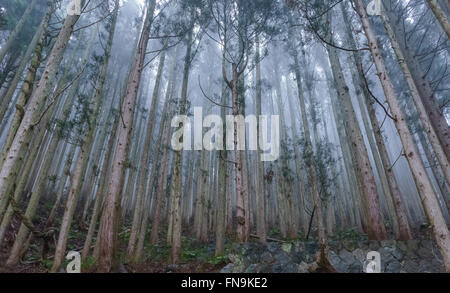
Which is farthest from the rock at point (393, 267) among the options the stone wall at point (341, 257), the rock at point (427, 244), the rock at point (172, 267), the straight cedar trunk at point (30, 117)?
the straight cedar trunk at point (30, 117)

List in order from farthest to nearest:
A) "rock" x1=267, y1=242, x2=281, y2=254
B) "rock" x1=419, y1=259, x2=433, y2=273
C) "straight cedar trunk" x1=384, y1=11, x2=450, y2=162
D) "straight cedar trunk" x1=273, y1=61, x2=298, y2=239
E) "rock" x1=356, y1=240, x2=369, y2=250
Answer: "straight cedar trunk" x1=273, y1=61, x2=298, y2=239
"rock" x1=267, y1=242, x2=281, y2=254
"rock" x1=356, y1=240, x2=369, y2=250
"straight cedar trunk" x1=384, y1=11, x2=450, y2=162
"rock" x1=419, y1=259, x2=433, y2=273

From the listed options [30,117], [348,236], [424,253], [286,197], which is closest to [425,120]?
[424,253]

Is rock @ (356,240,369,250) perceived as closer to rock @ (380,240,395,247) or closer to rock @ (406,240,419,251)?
rock @ (380,240,395,247)

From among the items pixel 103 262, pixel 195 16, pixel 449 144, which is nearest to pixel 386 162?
pixel 449 144

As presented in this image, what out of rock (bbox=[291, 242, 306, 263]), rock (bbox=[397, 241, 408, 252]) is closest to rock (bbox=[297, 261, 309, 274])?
rock (bbox=[291, 242, 306, 263])

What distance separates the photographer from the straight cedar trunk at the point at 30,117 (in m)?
3.15

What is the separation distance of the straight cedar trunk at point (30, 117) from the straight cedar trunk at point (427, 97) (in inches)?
286

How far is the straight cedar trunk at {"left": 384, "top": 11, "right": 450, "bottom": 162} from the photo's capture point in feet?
16.8

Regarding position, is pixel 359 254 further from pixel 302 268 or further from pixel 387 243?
pixel 302 268

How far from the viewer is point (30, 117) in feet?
11.2

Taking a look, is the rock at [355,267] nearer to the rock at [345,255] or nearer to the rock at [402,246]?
the rock at [345,255]

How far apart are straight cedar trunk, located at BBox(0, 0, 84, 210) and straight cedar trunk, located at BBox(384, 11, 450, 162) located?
23.9ft

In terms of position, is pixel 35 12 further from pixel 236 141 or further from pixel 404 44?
pixel 404 44

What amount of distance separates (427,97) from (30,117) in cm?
859
